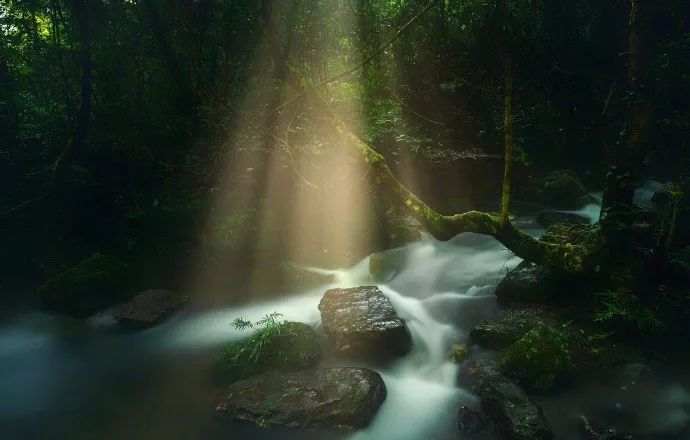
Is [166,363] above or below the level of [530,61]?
below

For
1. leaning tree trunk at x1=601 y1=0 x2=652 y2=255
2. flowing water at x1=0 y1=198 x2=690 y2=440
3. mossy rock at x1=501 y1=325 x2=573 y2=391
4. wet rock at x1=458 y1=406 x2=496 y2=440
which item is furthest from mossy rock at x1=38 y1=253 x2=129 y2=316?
leaning tree trunk at x1=601 y1=0 x2=652 y2=255

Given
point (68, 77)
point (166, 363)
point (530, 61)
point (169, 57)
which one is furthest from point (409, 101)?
point (166, 363)

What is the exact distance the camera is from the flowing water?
503 cm

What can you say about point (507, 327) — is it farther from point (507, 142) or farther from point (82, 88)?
point (82, 88)

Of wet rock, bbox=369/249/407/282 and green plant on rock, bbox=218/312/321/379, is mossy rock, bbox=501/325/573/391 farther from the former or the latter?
wet rock, bbox=369/249/407/282

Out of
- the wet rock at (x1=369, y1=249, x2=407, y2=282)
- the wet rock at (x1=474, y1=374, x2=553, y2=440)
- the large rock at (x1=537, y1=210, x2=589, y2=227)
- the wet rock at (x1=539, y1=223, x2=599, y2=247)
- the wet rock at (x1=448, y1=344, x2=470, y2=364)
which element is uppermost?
the wet rock at (x1=539, y1=223, x2=599, y2=247)

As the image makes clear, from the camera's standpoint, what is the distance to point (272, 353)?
19.4 feet

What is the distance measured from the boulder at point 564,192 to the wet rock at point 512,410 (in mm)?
8131

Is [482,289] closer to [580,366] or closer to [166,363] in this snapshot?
[580,366]

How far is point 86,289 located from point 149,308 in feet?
4.23

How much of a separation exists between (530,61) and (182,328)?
10.4 metres

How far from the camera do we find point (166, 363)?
651 centimetres

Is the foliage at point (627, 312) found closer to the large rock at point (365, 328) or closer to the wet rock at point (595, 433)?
the wet rock at point (595, 433)

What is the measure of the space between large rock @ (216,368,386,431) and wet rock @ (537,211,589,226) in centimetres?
710
